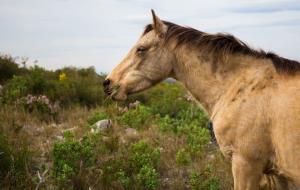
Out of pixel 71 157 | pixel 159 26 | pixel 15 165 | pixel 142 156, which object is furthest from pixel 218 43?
pixel 15 165

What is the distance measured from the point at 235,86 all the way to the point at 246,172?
83 cm

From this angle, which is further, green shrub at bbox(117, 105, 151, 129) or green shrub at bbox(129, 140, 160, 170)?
green shrub at bbox(117, 105, 151, 129)

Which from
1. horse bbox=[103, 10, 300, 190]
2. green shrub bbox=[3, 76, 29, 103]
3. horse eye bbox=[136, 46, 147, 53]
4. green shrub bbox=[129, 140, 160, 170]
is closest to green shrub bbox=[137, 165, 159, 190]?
green shrub bbox=[129, 140, 160, 170]

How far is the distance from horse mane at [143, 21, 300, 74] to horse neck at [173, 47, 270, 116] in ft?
0.24

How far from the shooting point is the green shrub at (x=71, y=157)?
20.3 feet

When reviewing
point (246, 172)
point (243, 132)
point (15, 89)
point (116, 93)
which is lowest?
point (15, 89)

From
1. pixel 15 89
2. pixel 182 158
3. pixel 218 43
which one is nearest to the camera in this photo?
pixel 218 43

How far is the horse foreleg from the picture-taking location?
180 inches

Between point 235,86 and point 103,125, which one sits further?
point 103,125

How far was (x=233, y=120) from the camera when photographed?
4.64m

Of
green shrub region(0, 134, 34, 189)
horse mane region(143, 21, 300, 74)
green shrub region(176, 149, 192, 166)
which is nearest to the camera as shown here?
horse mane region(143, 21, 300, 74)

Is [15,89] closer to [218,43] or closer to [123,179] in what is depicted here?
[123,179]

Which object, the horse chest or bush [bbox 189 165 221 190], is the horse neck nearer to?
the horse chest

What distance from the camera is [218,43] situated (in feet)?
16.8
